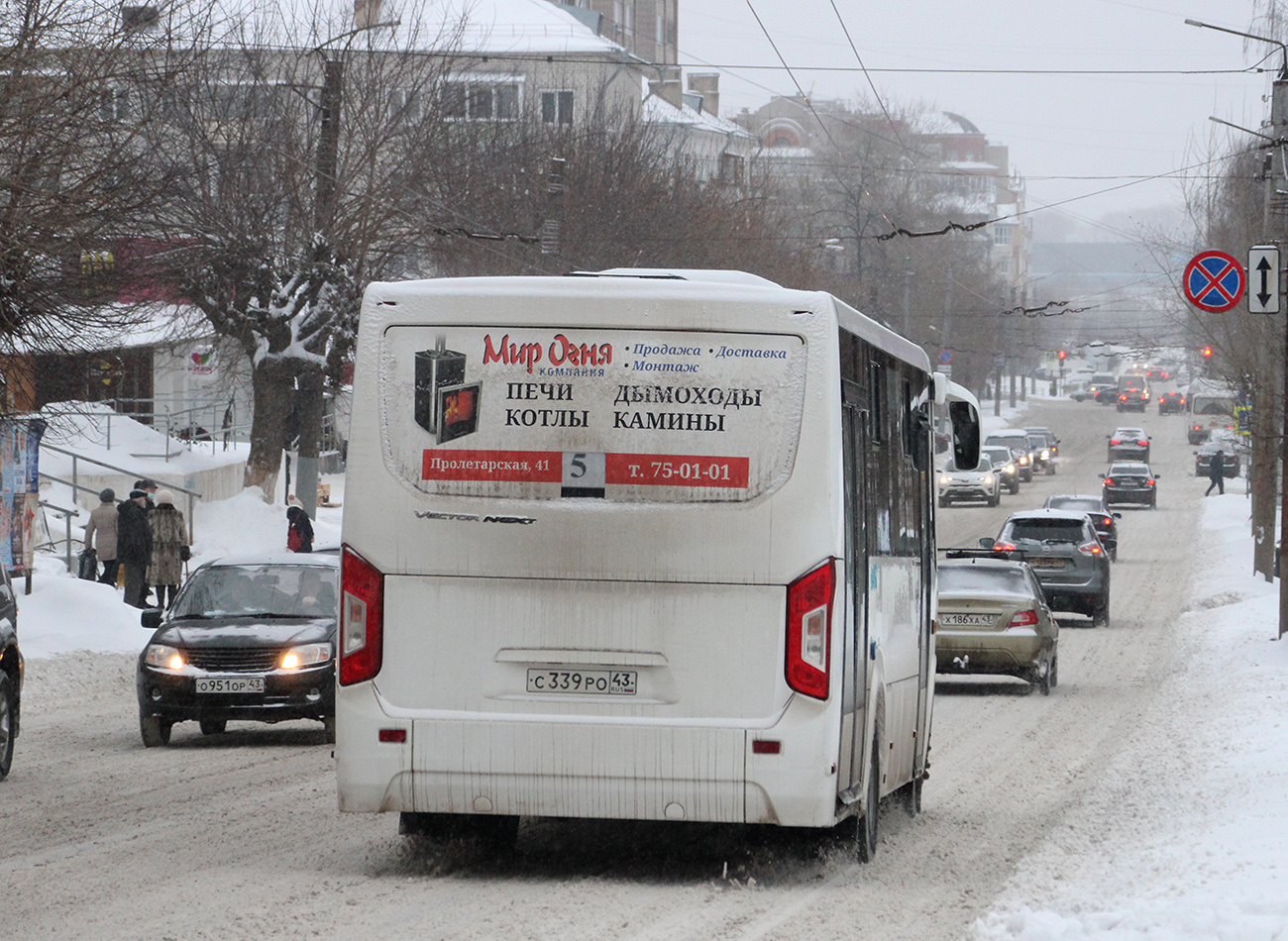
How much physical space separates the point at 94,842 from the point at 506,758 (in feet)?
8.63

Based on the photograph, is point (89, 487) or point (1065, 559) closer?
point (1065, 559)

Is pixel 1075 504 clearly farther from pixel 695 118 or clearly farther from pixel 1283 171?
pixel 695 118

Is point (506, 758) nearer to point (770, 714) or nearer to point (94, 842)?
point (770, 714)

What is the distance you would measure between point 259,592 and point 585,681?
26.4ft

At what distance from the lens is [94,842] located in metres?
9.62

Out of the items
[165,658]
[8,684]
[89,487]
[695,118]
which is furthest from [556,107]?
[8,684]

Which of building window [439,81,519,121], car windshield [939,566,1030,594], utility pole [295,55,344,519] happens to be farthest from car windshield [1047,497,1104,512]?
car windshield [939,566,1030,594]

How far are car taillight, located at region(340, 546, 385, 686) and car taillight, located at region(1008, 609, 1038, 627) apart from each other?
42.0 feet

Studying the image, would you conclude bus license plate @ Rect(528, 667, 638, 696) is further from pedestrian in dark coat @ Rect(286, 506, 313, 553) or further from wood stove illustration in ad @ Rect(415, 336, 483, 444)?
pedestrian in dark coat @ Rect(286, 506, 313, 553)

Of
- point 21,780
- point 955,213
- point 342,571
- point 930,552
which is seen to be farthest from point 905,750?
point 955,213

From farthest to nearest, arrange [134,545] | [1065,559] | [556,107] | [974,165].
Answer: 1. [974,165]
2. [556,107]
3. [1065,559]
4. [134,545]

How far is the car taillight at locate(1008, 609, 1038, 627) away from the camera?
20125 mm

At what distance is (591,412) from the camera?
830cm

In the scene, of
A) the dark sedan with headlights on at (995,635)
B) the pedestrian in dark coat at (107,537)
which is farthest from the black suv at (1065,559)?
the pedestrian in dark coat at (107,537)
